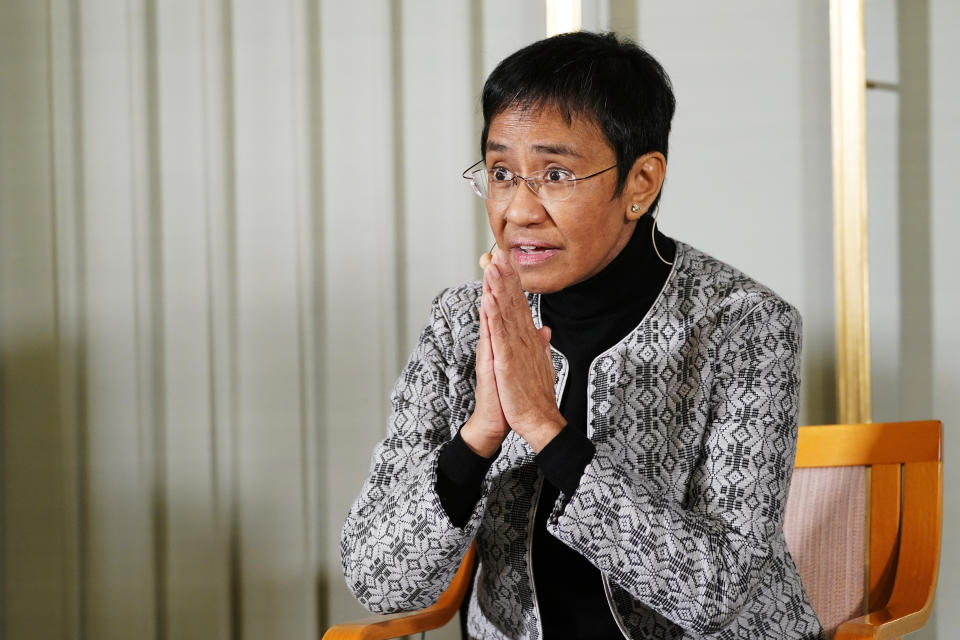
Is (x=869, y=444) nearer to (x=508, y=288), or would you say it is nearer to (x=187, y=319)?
(x=508, y=288)

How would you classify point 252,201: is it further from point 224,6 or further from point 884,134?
point 884,134

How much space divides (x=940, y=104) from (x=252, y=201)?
1.66 meters

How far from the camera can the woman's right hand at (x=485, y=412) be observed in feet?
3.96

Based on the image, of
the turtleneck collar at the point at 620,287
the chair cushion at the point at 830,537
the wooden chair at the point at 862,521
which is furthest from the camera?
the chair cushion at the point at 830,537

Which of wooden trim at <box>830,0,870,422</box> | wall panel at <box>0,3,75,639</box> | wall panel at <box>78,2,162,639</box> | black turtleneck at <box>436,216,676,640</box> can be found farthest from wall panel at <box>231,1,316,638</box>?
wooden trim at <box>830,0,870,422</box>

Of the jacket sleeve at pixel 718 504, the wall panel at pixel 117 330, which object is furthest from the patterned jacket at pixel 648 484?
the wall panel at pixel 117 330

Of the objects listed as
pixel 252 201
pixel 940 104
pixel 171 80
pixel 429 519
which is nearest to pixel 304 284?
pixel 252 201

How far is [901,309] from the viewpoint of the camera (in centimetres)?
213

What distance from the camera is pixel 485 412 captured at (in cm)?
121

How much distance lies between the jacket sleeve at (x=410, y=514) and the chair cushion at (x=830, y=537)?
0.75 m

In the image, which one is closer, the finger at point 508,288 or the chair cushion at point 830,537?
the finger at point 508,288

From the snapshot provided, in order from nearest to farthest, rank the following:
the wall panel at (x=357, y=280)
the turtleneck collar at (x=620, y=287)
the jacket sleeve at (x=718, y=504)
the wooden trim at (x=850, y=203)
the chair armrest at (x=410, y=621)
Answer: the jacket sleeve at (x=718, y=504) → the chair armrest at (x=410, y=621) → the turtleneck collar at (x=620, y=287) → the wooden trim at (x=850, y=203) → the wall panel at (x=357, y=280)

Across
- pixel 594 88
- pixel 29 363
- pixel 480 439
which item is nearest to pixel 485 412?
pixel 480 439

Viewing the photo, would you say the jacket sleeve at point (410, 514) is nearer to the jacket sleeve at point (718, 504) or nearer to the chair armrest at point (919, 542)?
the jacket sleeve at point (718, 504)
